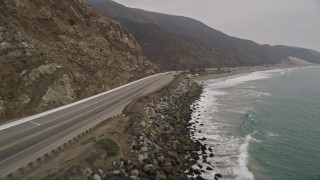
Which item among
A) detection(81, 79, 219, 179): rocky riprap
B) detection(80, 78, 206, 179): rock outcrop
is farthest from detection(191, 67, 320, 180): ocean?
detection(80, 78, 206, 179): rock outcrop

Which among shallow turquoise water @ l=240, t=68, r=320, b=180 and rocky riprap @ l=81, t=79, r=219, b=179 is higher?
rocky riprap @ l=81, t=79, r=219, b=179

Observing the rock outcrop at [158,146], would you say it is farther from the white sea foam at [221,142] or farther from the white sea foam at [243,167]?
the white sea foam at [243,167]

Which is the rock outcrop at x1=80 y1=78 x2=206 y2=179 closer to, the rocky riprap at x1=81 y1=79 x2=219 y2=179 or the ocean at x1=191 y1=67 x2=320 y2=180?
the rocky riprap at x1=81 y1=79 x2=219 y2=179

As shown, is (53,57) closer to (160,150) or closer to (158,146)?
(158,146)

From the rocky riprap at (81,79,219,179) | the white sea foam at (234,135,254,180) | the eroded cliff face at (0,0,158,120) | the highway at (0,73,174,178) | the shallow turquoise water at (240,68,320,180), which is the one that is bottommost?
the shallow turquoise water at (240,68,320,180)

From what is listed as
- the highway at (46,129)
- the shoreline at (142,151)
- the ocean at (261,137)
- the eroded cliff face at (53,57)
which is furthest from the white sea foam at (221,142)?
the eroded cliff face at (53,57)

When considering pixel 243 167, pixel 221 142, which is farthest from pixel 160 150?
pixel 221 142
